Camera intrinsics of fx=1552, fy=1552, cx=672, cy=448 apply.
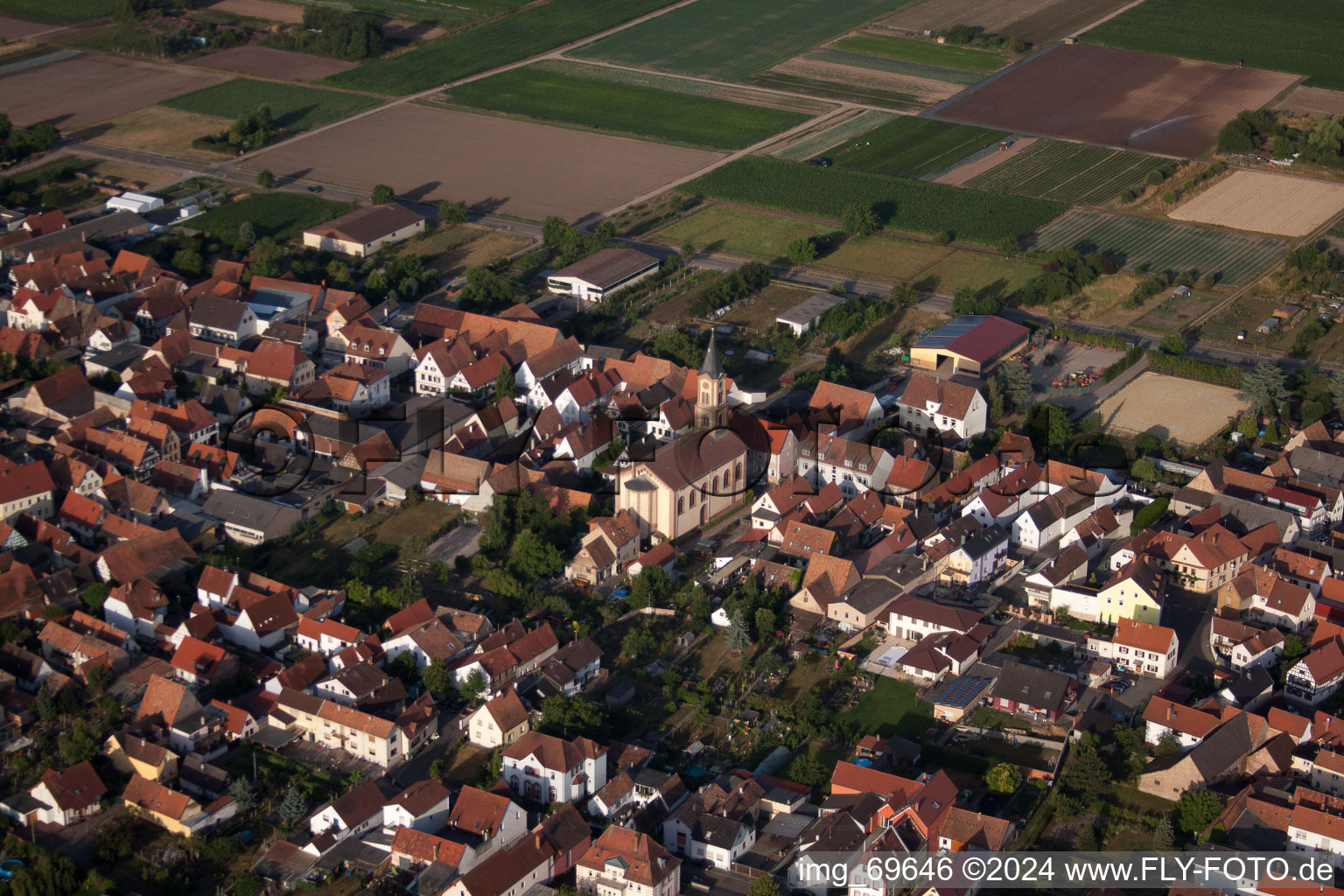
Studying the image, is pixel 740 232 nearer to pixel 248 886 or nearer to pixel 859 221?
pixel 859 221

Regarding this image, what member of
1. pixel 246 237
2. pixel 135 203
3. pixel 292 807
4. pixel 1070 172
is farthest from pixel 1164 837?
pixel 135 203

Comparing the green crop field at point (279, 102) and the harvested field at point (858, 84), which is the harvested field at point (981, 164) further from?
the green crop field at point (279, 102)

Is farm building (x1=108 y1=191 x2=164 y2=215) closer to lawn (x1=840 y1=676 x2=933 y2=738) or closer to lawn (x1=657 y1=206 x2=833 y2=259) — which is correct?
lawn (x1=657 y1=206 x2=833 y2=259)

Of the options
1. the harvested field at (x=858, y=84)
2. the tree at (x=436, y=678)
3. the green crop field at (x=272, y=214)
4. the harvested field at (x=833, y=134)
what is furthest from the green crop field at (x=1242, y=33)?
the tree at (x=436, y=678)

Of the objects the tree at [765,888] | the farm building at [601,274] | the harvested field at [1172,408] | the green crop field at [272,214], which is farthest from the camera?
the green crop field at [272,214]

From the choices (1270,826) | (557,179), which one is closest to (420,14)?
(557,179)
